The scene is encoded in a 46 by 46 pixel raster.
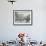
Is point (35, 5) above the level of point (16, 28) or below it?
above

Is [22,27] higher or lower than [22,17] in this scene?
lower

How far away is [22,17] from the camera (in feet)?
16.3

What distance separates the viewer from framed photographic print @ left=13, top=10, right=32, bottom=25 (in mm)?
4945

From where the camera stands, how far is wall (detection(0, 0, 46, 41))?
493 centimetres

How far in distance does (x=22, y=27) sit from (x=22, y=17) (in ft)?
1.24

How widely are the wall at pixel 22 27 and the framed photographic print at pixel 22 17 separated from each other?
0.37ft

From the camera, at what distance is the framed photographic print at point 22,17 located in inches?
195

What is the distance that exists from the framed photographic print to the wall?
0.37 ft

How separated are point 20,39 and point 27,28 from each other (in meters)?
1.87

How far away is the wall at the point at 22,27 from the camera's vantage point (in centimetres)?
493

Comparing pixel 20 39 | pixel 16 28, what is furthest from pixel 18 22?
pixel 20 39

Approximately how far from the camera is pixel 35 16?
495 cm

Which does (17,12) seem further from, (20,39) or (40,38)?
(20,39)

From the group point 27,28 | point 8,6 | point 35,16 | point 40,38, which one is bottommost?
point 40,38
